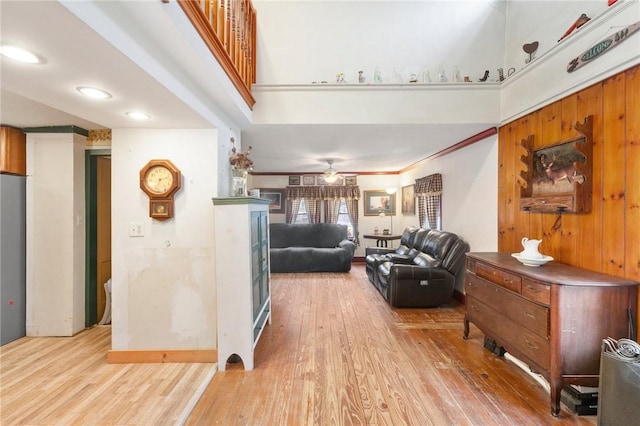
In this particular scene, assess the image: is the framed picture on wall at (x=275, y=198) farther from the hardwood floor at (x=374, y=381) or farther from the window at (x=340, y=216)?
the hardwood floor at (x=374, y=381)

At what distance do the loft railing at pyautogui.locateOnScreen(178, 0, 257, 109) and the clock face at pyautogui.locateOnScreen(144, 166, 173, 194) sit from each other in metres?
0.98

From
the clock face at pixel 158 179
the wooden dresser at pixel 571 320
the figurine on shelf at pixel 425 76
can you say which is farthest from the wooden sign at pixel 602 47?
the clock face at pixel 158 179

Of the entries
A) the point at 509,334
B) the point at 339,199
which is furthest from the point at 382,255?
the point at 509,334

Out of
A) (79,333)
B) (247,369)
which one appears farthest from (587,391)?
(79,333)

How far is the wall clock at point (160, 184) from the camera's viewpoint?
2.32 meters

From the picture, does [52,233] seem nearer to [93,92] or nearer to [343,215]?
[93,92]

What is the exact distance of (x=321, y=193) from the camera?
6.69 m

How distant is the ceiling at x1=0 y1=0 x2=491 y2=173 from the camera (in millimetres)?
1035

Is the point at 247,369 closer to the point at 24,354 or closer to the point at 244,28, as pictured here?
the point at 24,354

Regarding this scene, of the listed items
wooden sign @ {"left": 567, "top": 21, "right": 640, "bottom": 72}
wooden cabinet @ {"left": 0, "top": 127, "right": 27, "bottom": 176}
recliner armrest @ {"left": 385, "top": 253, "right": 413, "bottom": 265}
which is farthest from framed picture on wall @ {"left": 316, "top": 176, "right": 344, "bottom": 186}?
wooden cabinet @ {"left": 0, "top": 127, "right": 27, "bottom": 176}

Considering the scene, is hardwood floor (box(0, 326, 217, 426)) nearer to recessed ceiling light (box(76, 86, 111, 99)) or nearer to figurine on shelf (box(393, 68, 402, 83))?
recessed ceiling light (box(76, 86, 111, 99))

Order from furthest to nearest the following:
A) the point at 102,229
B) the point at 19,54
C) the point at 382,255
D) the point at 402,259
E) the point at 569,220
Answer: the point at 382,255, the point at 402,259, the point at 102,229, the point at 569,220, the point at 19,54

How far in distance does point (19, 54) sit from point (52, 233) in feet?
7.90

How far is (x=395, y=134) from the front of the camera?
3.36 metres
